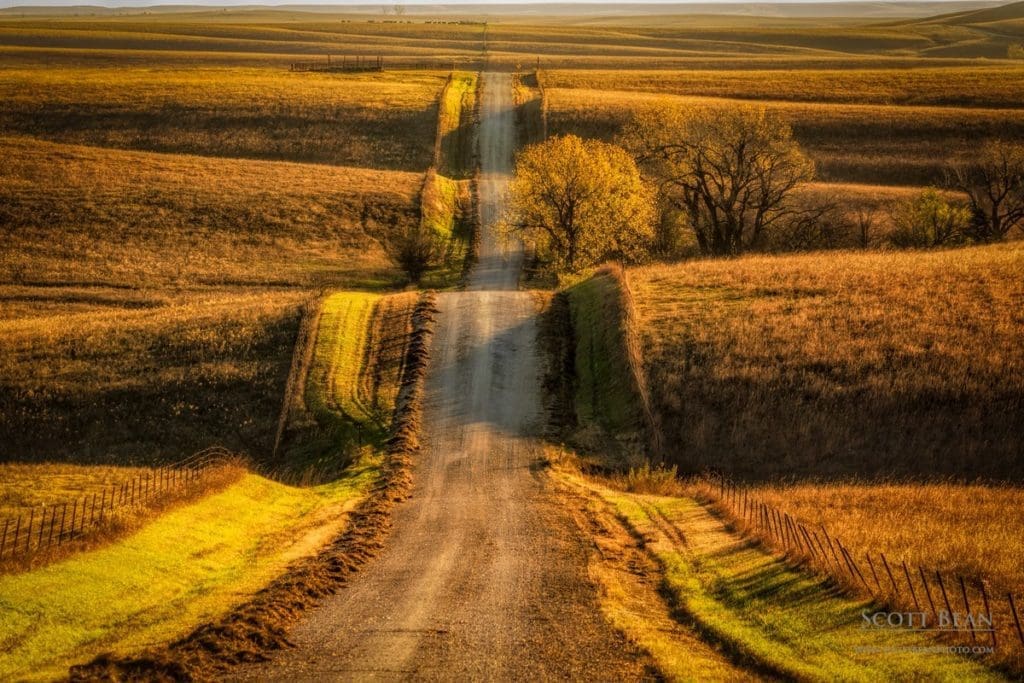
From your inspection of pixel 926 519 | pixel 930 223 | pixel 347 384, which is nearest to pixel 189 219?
pixel 347 384

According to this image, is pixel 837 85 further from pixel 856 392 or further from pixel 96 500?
pixel 96 500

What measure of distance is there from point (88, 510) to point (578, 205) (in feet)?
115

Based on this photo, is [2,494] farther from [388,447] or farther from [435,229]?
[435,229]

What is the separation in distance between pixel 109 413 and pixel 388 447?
1275 cm

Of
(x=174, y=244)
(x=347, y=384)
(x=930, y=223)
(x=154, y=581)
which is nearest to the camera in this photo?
(x=154, y=581)

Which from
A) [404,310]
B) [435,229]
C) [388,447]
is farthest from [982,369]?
[435,229]

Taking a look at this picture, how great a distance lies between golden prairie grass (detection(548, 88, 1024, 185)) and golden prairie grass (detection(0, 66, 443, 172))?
1565 cm

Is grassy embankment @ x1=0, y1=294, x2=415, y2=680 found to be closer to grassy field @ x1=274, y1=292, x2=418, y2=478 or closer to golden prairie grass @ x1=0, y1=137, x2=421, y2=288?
grassy field @ x1=274, y1=292, x2=418, y2=478

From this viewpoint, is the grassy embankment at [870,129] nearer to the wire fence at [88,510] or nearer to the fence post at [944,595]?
the wire fence at [88,510]

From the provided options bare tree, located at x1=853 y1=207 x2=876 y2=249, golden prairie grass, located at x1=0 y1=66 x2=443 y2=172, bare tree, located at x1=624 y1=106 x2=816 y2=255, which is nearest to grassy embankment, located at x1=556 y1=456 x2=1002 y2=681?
bare tree, located at x1=624 y1=106 x2=816 y2=255

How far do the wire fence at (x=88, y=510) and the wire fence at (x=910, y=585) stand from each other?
15.8 metres

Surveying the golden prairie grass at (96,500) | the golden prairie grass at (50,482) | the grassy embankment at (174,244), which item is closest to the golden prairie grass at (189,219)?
the grassy embankment at (174,244)

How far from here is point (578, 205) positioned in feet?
180

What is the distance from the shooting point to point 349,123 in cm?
8756
